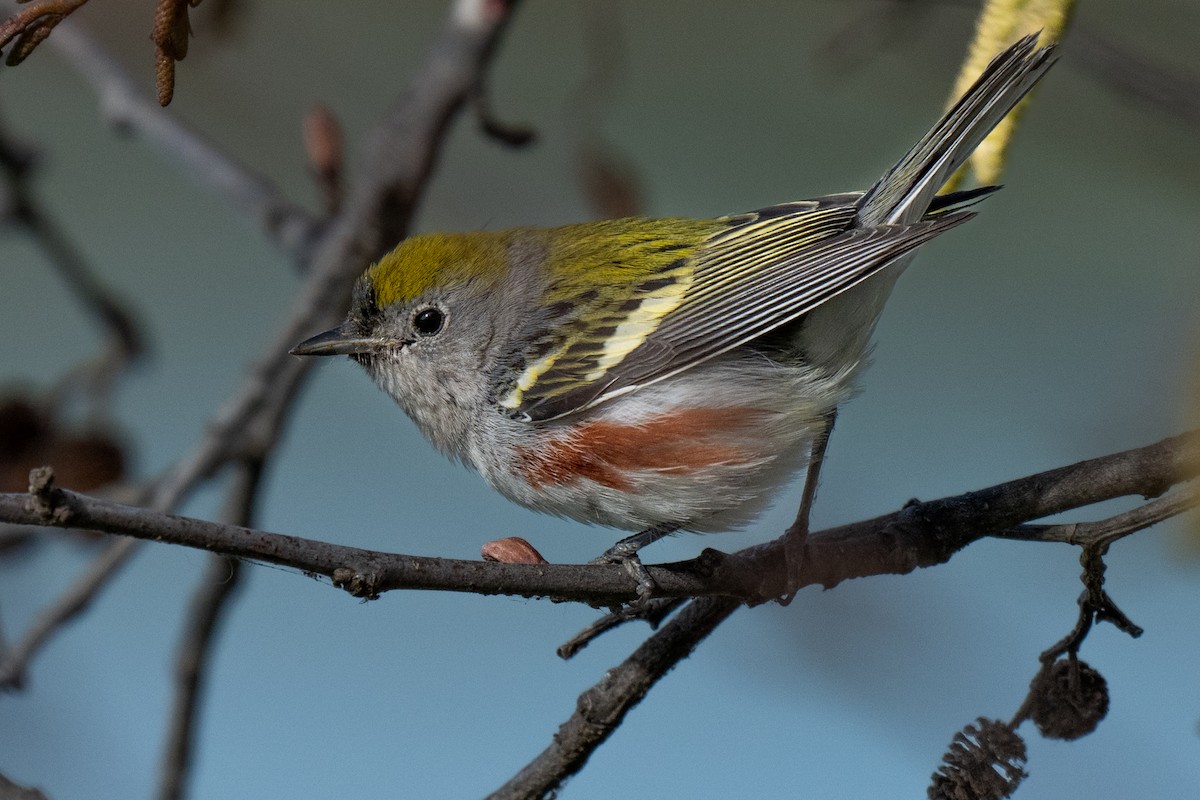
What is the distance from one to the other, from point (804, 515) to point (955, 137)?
82cm

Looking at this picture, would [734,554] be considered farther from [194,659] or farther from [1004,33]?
[194,659]

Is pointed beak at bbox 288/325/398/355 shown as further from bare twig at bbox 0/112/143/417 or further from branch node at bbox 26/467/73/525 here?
branch node at bbox 26/467/73/525

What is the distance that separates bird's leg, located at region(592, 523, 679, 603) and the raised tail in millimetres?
858

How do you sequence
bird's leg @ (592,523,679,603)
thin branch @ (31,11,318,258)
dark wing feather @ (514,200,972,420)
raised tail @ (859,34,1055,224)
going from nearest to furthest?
bird's leg @ (592,523,679,603)
raised tail @ (859,34,1055,224)
dark wing feather @ (514,200,972,420)
thin branch @ (31,11,318,258)

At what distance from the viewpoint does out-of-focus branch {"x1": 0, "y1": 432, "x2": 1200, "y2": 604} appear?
4.36ft

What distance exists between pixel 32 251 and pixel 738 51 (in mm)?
4241

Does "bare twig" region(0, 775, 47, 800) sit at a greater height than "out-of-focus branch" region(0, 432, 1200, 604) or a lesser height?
lesser

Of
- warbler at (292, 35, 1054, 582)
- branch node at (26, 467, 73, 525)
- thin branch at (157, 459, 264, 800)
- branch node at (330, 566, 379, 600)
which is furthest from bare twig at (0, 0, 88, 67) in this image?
thin branch at (157, 459, 264, 800)

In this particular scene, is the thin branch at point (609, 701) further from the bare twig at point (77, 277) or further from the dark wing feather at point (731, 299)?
the bare twig at point (77, 277)

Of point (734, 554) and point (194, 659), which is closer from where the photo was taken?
point (734, 554)

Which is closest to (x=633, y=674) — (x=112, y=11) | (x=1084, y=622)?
(x=1084, y=622)

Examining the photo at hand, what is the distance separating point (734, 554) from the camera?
2189 millimetres

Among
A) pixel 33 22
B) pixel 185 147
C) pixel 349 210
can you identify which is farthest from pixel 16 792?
pixel 185 147

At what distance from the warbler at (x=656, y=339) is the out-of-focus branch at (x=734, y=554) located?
32cm
